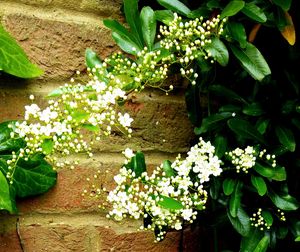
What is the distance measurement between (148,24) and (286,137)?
0.32 m

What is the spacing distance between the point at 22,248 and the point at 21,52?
12.8 inches

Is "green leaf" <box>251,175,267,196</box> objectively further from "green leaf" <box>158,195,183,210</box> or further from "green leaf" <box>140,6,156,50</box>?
"green leaf" <box>140,6,156,50</box>

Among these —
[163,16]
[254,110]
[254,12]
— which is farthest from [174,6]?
[254,110]

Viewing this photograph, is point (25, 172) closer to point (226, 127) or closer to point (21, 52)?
point (21, 52)

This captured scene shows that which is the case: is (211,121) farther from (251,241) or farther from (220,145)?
(251,241)

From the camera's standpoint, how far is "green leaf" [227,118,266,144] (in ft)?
3.06

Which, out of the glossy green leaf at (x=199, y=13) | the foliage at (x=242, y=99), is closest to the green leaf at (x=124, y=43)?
the foliage at (x=242, y=99)

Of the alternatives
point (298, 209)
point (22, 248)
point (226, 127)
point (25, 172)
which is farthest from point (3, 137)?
point (298, 209)

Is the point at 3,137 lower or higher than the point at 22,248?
higher

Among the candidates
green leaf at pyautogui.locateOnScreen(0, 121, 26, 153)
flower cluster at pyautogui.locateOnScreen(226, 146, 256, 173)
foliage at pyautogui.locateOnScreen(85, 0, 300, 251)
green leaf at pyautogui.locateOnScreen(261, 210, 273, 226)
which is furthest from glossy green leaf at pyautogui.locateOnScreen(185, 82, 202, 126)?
green leaf at pyautogui.locateOnScreen(0, 121, 26, 153)

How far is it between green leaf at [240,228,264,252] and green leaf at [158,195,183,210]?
21 centimetres

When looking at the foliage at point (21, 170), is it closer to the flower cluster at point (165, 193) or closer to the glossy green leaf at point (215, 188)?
the flower cluster at point (165, 193)

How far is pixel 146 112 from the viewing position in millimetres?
983

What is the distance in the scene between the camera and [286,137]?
96 cm
